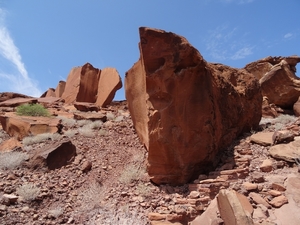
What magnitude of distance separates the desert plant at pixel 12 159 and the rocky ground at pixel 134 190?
3 centimetres

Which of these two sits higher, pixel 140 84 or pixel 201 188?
pixel 140 84

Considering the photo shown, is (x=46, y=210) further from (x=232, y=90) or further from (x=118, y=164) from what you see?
(x=232, y=90)

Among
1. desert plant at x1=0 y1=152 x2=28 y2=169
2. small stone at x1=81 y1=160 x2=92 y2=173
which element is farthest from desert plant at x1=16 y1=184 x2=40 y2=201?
small stone at x1=81 y1=160 x2=92 y2=173

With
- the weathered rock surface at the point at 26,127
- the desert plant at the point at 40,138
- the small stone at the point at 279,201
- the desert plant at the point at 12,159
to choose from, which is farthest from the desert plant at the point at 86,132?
the small stone at the point at 279,201

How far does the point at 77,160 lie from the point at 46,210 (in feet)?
5.38

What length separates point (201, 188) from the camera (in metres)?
4.70

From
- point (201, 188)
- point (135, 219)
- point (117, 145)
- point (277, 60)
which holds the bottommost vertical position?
point (135, 219)

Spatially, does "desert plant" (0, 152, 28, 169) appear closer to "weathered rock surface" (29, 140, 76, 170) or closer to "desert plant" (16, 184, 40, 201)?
"weathered rock surface" (29, 140, 76, 170)

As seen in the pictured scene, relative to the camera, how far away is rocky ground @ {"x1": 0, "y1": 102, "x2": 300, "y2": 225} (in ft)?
13.9

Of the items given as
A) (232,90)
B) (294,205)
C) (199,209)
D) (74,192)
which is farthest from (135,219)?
(232,90)

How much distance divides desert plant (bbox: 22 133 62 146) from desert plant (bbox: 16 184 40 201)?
2.24 m

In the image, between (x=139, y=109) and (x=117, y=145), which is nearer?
(x=139, y=109)

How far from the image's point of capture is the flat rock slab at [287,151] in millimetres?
4984

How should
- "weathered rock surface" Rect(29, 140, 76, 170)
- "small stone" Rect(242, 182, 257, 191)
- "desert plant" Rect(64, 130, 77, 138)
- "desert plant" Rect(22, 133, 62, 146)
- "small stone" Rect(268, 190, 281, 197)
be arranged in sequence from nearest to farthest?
"small stone" Rect(268, 190, 281, 197)
"small stone" Rect(242, 182, 257, 191)
"weathered rock surface" Rect(29, 140, 76, 170)
"desert plant" Rect(22, 133, 62, 146)
"desert plant" Rect(64, 130, 77, 138)
